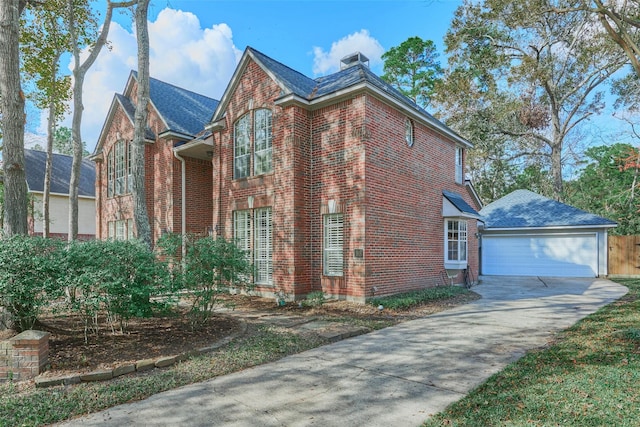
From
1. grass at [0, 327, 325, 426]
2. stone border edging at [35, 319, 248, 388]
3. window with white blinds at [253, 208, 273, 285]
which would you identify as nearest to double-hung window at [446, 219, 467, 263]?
window with white blinds at [253, 208, 273, 285]

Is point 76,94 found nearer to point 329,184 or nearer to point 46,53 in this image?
point 46,53

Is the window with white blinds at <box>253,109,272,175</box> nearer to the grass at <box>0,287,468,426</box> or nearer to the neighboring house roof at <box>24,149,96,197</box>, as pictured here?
the grass at <box>0,287,468,426</box>

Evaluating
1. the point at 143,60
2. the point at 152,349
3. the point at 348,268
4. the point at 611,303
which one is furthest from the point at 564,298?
the point at 143,60

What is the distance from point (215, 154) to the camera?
1274cm

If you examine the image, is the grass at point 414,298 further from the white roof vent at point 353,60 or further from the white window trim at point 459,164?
the white roof vent at point 353,60

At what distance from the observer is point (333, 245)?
1024 centimetres

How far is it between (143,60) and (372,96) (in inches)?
259

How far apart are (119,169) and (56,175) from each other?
493 inches

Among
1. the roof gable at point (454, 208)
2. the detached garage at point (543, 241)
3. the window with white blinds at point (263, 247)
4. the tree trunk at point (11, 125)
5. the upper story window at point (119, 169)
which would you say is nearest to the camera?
the tree trunk at point (11, 125)

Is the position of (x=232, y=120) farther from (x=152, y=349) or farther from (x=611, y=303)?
(x=611, y=303)

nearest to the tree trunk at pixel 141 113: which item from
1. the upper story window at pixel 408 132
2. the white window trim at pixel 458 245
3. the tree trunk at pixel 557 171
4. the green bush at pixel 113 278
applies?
the green bush at pixel 113 278

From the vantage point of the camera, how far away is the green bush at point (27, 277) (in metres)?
4.92

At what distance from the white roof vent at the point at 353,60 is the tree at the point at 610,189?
20.6 m

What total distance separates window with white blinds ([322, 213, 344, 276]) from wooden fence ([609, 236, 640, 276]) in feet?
57.2
